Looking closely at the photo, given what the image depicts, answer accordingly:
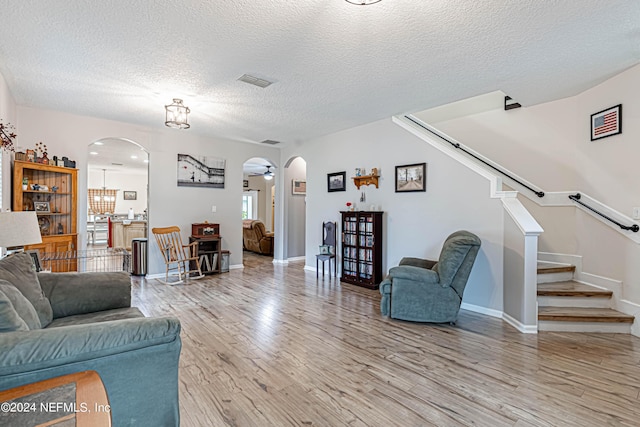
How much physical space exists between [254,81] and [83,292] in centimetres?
268

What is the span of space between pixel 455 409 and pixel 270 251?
23.4 feet

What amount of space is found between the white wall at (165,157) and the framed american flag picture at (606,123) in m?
5.74

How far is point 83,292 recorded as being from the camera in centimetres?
235

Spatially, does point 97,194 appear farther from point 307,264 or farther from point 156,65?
point 156,65

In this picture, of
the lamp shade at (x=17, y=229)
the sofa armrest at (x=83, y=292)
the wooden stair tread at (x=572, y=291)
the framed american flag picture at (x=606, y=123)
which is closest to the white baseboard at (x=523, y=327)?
the wooden stair tread at (x=572, y=291)

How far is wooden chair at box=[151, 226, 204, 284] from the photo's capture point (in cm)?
545

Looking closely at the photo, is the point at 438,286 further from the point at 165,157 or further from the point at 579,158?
the point at 165,157

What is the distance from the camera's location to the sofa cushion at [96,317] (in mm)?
2084

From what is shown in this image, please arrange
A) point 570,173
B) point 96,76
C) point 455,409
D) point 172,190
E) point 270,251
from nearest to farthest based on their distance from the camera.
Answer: point 455,409, point 96,76, point 570,173, point 172,190, point 270,251

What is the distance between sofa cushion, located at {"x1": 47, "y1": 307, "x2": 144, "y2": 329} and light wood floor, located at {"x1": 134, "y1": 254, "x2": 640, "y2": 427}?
2.04 ft

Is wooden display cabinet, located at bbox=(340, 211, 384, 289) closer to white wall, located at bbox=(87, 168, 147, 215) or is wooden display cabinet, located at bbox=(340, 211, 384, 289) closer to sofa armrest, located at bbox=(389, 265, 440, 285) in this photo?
sofa armrest, located at bbox=(389, 265, 440, 285)

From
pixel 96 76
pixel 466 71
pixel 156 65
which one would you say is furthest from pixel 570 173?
pixel 96 76

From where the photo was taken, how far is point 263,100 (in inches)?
169

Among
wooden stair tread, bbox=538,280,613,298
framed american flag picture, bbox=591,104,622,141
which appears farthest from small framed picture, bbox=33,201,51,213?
framed american flag picture, bbox=591,104,622,141
